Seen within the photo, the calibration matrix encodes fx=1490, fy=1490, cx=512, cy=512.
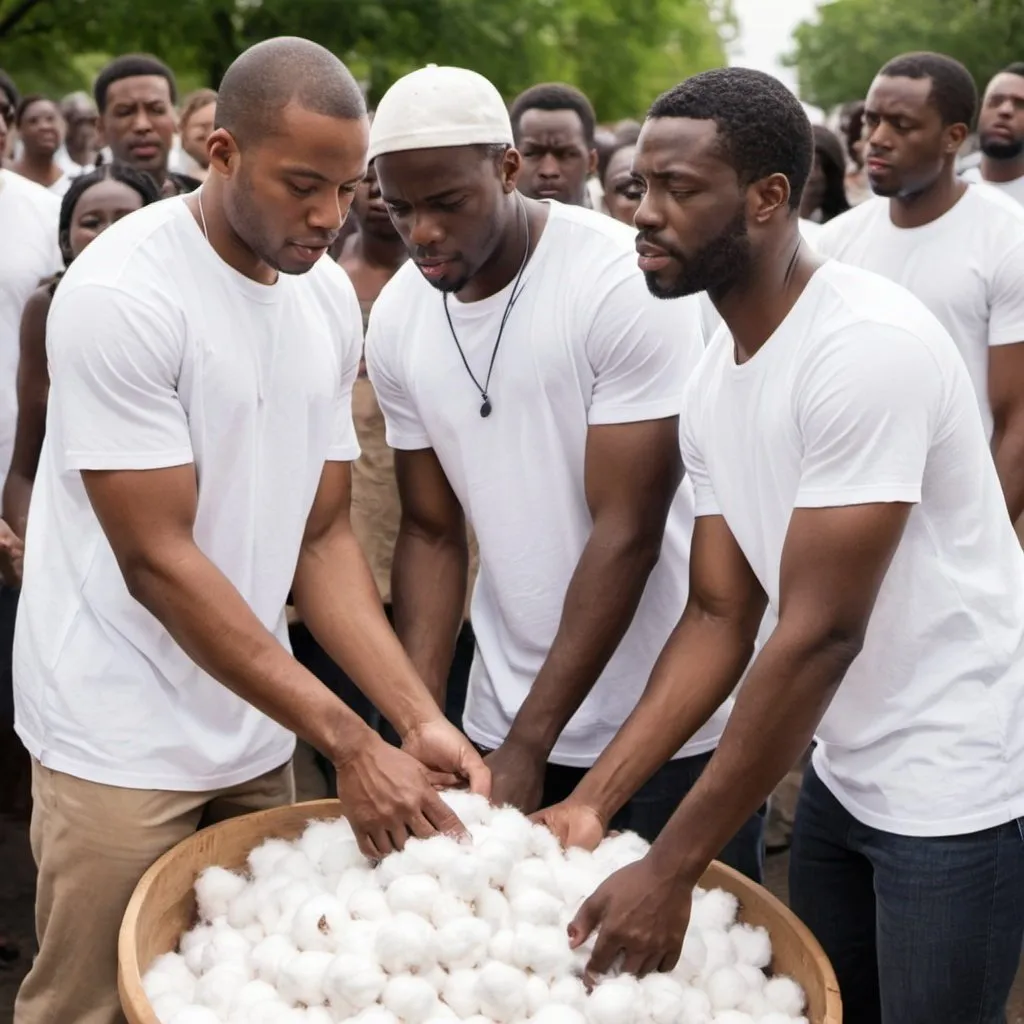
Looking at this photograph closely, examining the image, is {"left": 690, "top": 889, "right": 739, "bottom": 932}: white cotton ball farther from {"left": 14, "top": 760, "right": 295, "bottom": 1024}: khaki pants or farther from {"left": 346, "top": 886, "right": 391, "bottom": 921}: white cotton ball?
{"left": 14, "top": 760, "right": 295, "bottom": 1024}: khaki pants

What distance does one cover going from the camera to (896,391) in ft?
7.16

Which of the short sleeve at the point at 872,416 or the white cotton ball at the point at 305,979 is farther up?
the short sleeve at the point at 872,416

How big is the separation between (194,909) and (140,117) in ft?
13.1

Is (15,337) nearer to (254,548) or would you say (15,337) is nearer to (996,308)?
(254,548)

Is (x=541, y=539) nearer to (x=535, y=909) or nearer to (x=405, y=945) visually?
(x=535, y=909)

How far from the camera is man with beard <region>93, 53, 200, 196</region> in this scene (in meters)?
5.74

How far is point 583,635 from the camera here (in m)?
2.90

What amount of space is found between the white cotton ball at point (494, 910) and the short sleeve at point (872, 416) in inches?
31.3

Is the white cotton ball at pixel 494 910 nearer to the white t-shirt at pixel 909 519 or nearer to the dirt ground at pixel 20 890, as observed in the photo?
the white t-shirt at pixel 909 519

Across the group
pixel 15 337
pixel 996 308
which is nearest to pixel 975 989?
pixel 996 308

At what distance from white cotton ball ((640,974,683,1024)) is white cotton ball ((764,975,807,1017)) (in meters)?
0.17

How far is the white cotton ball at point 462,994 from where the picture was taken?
224 cm

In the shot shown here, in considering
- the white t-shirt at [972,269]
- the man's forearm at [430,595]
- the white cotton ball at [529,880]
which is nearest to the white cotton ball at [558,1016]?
the white cotton ball at [529,880]

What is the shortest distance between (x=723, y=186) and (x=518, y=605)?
3.46 ft
